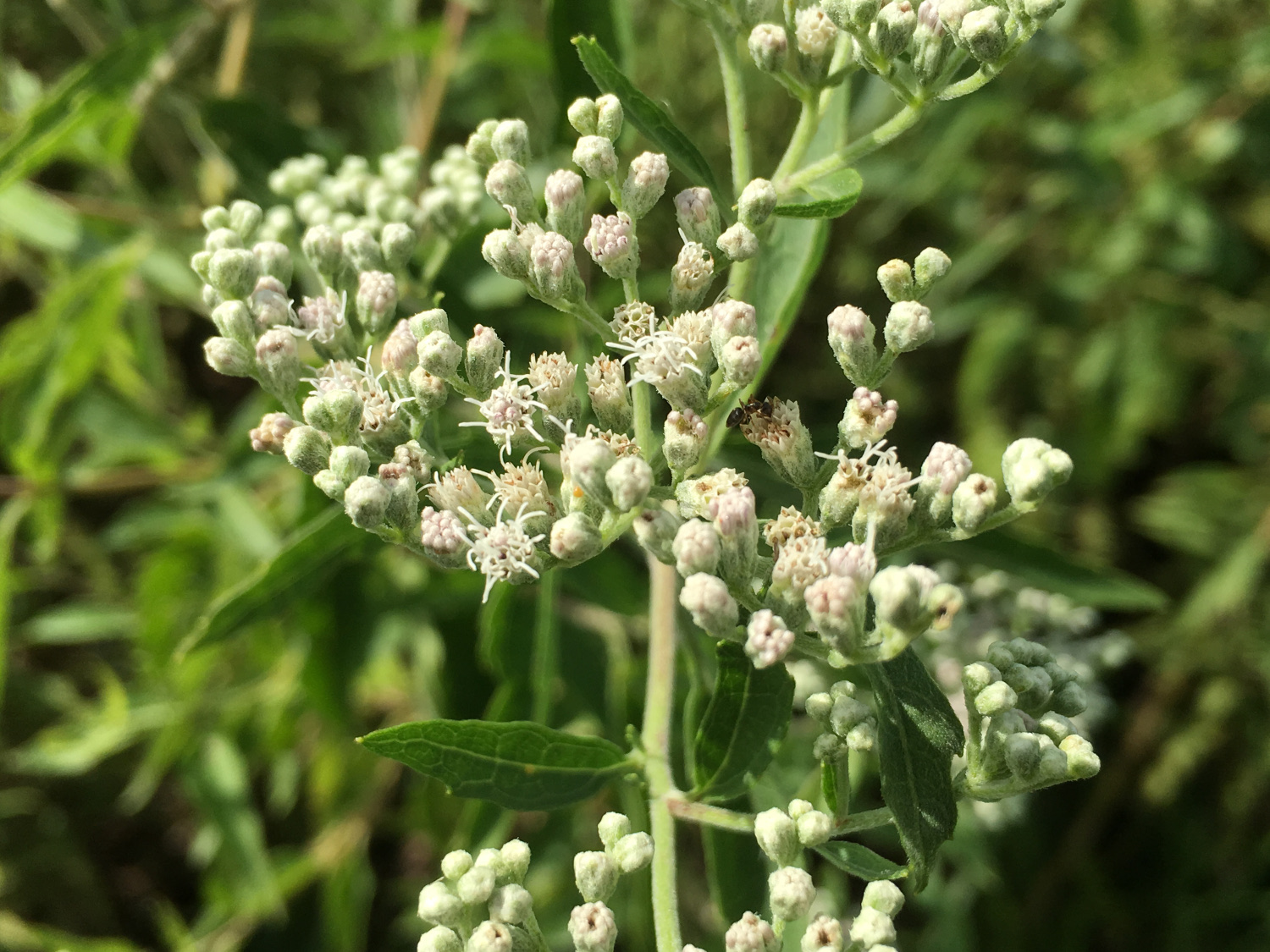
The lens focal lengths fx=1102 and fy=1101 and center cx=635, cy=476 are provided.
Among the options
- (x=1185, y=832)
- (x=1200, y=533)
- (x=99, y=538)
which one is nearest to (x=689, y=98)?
(x=1200, y=533)

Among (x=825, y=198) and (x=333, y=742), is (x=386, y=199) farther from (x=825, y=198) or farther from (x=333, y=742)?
(x=333, y=742)

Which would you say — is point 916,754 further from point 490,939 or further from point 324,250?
point 324,250

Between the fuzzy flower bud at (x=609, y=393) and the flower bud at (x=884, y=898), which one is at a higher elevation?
the fuzzy flower bud at (x=609, y=393)

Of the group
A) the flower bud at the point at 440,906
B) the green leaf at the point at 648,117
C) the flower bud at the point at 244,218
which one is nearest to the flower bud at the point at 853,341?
the green leaf at the point at 648,117

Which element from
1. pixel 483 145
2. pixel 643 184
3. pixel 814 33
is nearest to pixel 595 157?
pixel 643 184

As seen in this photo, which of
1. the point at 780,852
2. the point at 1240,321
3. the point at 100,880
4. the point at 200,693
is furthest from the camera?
the point at 100,880

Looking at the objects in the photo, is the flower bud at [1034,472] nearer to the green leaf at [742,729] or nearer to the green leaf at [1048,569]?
the green leaf at [742,729]
